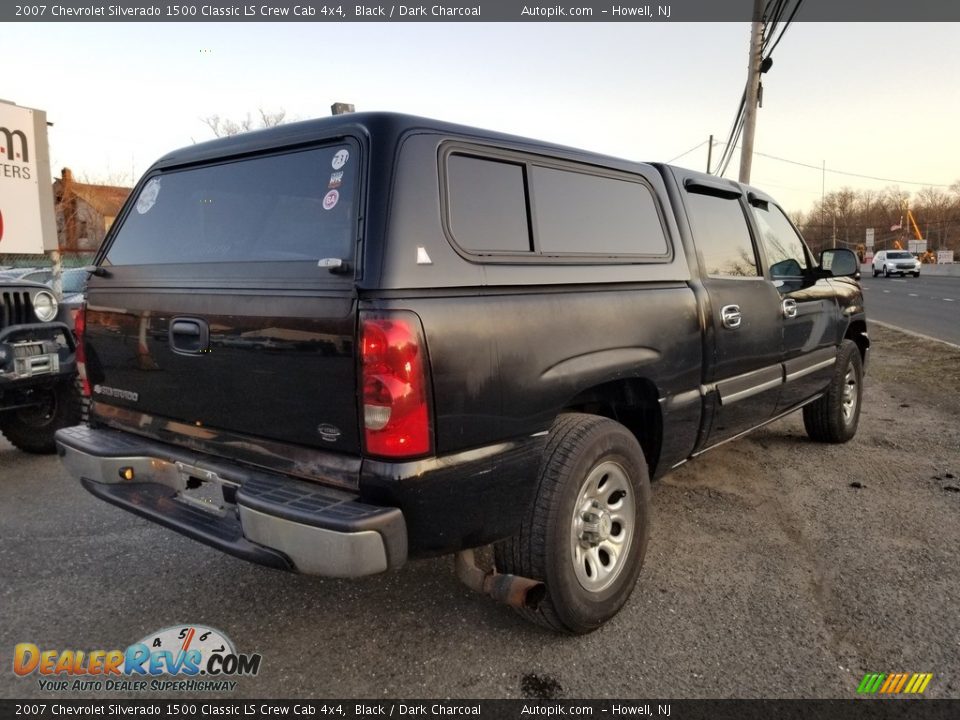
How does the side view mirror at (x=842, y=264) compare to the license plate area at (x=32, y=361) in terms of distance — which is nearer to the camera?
the license plate area at (x=32, y=361)

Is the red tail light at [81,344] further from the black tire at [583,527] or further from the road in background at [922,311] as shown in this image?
the road in background at [922,311]

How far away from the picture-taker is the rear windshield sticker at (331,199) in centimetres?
239

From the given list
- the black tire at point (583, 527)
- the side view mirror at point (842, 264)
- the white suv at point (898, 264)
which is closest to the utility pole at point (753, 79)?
the side view mirror at point (842, 264)

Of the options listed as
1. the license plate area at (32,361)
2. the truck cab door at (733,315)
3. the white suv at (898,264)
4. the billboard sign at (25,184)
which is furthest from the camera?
the white suv at (898,264)

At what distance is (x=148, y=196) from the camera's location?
329 centimetres

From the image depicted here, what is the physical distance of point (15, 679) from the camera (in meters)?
2.52

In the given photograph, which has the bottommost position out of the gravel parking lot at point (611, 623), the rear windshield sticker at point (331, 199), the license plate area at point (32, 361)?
the gravel parking lot at point (611, 623)

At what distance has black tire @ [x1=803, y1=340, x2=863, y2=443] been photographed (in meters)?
5.36

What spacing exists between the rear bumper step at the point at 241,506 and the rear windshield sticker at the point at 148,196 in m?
1.09

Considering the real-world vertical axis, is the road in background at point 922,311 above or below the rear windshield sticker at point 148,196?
below

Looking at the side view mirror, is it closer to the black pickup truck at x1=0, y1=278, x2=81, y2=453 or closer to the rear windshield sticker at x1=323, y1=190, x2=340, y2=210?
the rear windshield sticker at x1=323, y1=190, x2=340, y2=210

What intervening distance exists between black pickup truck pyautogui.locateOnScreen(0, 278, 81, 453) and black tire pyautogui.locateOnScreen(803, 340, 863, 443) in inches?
227

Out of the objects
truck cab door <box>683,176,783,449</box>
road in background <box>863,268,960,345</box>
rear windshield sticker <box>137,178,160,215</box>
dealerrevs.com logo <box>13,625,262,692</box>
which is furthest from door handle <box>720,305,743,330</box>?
road in background <box>863,268,960,345</box>
